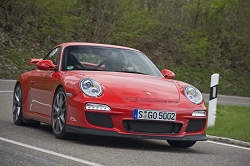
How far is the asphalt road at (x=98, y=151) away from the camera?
609cm

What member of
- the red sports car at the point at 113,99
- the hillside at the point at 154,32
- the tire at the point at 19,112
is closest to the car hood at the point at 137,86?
the red sports car at the point at 113,99

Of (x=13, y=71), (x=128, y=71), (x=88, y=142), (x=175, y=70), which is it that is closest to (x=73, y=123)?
(x=88, y=142)

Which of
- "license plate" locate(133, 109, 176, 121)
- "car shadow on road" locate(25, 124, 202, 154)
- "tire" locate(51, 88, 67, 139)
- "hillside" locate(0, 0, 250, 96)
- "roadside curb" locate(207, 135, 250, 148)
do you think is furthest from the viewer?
"hillside" locate(0, 0, 250, 96)

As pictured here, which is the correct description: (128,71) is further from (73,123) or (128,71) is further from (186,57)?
(186,57)

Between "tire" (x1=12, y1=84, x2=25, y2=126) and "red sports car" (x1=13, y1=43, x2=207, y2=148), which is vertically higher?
"red sports car" (x1=13, y1=43, x2=207, y2=148)

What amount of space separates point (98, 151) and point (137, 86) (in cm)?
126

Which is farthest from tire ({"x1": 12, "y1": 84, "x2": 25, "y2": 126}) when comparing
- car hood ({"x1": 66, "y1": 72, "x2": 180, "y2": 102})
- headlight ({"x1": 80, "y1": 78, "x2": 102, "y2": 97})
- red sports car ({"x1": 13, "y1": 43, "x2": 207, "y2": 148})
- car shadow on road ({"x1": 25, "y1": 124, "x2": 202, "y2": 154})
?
headlight ({"x1": 80, "y1": 78, "x2": 102, "y2": 97})

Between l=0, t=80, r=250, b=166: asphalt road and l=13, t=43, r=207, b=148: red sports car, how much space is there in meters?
0.21

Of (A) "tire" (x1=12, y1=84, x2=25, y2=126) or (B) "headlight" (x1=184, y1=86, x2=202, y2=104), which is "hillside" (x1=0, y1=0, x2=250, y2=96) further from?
(B) "headlight" (x1=184, y1=86, x2=202, y2=104)

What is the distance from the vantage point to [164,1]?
1537 inches

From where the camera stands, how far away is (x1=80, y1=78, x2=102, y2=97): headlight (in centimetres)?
Answer: 759

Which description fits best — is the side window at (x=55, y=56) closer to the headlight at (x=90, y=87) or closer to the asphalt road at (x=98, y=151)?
the asphalt road at (x=98, y=151)

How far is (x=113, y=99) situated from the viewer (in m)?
7.53

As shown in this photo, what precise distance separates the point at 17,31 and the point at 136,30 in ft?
21.5
